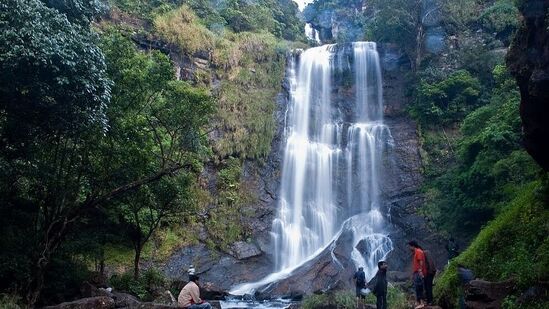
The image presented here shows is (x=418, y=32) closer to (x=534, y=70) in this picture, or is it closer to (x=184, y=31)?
(x=184, y=31)

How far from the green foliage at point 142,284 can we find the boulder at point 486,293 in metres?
11.1

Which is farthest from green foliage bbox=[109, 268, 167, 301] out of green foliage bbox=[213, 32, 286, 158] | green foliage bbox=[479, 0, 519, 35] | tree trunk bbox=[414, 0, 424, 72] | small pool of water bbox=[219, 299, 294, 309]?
green foliage bbox=[479, 0, 519, 35]

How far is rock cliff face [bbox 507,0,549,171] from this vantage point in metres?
7.81

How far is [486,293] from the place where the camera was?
8.27 m

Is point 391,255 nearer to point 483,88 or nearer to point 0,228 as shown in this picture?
point 483,88

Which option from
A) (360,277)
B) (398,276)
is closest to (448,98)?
(398,276)

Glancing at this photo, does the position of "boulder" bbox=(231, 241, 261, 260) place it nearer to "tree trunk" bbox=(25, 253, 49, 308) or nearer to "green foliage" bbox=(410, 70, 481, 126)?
"tree trunk" bbox=(25, 253, 49, 308)

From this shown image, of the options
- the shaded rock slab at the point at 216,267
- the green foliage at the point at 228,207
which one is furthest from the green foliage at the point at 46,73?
the green foliage at the point at 228,207

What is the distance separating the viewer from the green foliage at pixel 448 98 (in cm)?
2718

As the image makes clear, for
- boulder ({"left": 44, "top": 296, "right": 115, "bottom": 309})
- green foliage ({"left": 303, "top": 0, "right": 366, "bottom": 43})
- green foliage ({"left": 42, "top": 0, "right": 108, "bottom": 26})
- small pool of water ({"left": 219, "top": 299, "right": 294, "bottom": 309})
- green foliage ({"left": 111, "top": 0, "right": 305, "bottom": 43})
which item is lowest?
small pool of water ({"left": 219, "top": 299, "right": 294, "bottom": 309})

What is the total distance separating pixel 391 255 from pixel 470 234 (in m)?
4.40

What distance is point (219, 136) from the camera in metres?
26.7

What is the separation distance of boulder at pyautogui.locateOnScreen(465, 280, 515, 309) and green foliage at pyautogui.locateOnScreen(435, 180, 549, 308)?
9.2 inches

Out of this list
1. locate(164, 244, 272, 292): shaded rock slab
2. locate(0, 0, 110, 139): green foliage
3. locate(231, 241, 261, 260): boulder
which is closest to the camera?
locate(0, 0, 110, 139): green foliage
